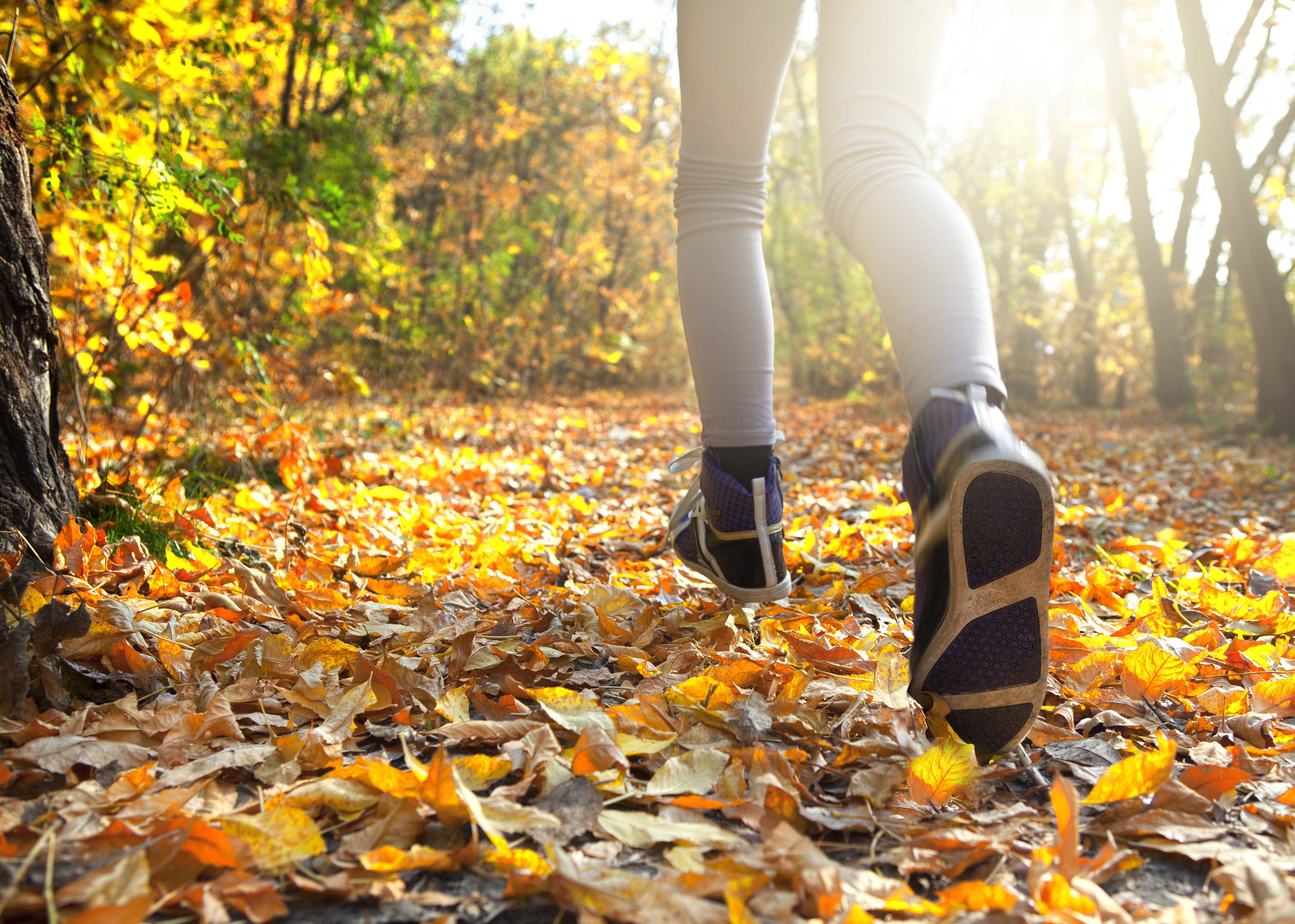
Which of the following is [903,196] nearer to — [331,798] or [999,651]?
[999,651]

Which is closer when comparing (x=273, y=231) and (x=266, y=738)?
(x=266, y=738)

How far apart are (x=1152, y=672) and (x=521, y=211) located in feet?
32.3

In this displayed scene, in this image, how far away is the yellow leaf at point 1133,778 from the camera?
86cm

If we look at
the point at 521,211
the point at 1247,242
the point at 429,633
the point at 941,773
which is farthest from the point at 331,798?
the point at 521,211

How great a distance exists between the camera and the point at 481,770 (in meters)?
0.91

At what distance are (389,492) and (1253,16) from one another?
42.5ft

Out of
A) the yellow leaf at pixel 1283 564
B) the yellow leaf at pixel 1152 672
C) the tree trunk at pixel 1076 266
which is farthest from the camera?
the tree trunk at pixel 1076 266

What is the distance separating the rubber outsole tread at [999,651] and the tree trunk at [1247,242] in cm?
754

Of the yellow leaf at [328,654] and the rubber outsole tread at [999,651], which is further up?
the rubber outsole tread at [999,651]

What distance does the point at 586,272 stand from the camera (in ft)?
37.8

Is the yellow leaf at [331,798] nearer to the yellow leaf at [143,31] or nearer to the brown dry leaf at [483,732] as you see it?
the brown dry leaf at [483,732]

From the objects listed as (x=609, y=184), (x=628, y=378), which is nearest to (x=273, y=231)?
(x=609, y=184)

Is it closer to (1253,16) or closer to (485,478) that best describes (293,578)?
(485,478)

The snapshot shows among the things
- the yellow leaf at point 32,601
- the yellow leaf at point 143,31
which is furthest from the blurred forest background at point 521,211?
the yellow leaf at point 32,601
